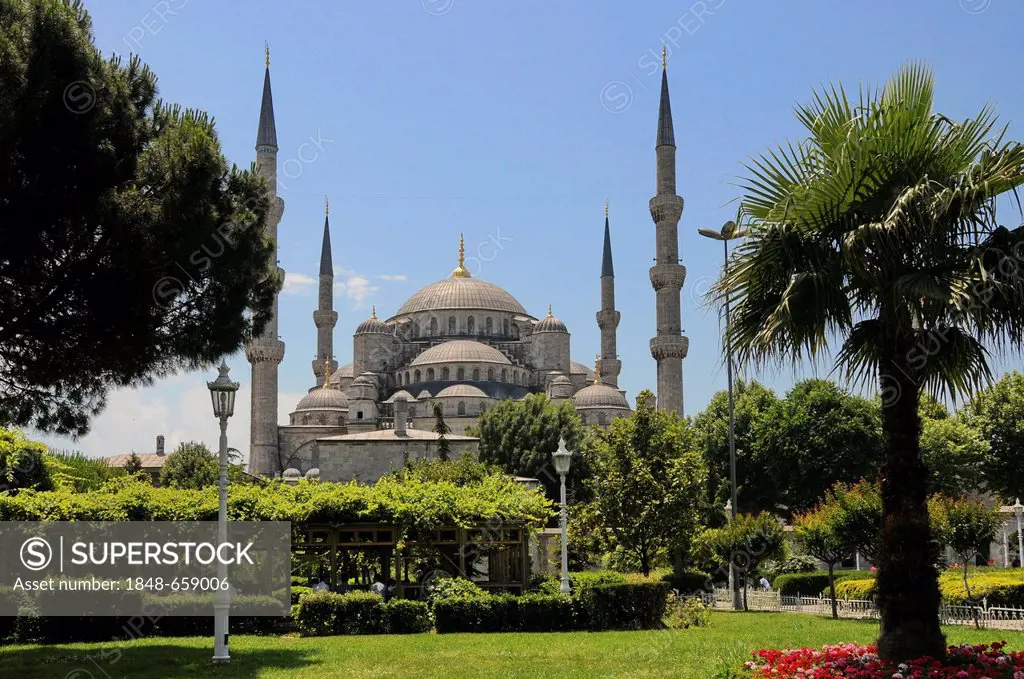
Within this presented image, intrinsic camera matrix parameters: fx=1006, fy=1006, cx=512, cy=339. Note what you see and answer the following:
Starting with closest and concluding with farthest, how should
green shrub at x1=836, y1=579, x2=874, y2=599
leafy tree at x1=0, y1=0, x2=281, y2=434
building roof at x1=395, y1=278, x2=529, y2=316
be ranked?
leafy tree at x1=0, y1=0, x2=281, y2=434 → green shrub at x1=836, y1=579, x2=874, y2=599 → building roof at x1=395, y1=278, x2=529, y2=316

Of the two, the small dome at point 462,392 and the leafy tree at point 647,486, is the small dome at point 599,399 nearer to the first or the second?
the small dome at point 462,392

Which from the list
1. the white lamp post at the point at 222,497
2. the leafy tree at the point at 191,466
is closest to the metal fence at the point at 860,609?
the white lamp post at the point at 222,497

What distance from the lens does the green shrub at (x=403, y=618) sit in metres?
15.8

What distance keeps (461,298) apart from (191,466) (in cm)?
3487

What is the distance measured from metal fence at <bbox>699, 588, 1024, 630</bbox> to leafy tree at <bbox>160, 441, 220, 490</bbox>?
76.7 feet

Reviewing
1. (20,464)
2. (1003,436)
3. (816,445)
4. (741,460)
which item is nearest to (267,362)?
(741,460)

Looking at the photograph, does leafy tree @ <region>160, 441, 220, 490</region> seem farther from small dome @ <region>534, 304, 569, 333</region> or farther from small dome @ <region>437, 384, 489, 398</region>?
small dome @ <region>534, 304, 569, 333</region>

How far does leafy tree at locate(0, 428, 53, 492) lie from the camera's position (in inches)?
843

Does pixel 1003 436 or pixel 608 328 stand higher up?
pixel 608 328

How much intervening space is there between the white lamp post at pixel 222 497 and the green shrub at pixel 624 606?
20.6 feet

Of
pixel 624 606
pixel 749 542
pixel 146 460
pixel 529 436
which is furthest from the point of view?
pixel 146 460

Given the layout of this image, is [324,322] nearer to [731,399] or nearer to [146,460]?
[146,460]

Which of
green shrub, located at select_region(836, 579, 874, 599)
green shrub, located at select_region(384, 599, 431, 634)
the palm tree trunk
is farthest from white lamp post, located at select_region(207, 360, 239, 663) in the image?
green shrub, located at select_region(836, 579, 874, 599)

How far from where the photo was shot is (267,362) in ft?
170
